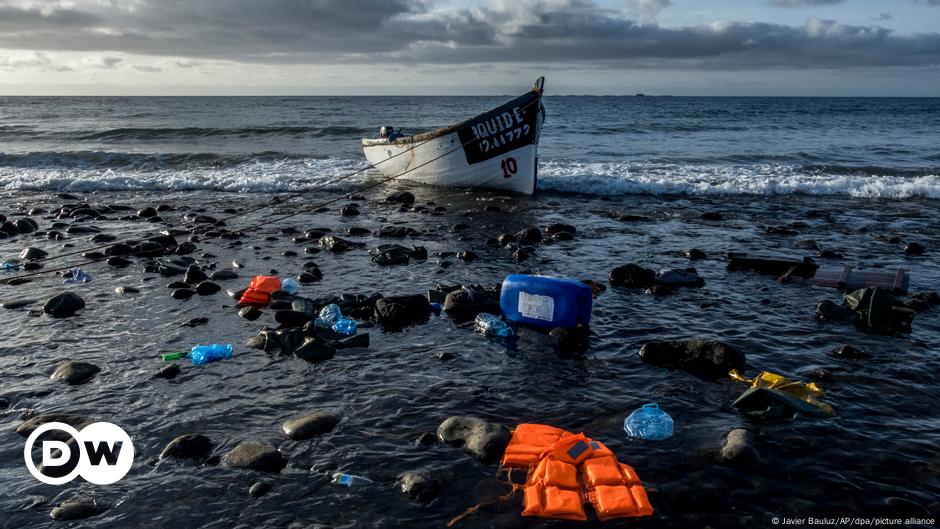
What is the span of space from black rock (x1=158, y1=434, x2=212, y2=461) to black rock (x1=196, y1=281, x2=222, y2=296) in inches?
180

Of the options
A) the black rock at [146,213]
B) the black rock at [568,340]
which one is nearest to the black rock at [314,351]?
the black rock at [568,340]

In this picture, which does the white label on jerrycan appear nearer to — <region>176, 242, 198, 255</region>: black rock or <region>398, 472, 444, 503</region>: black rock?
<region>398, 472, 444, 503</region>: black rock

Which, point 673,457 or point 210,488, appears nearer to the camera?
point 210,488

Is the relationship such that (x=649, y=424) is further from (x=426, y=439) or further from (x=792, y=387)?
(x=426, y=439)

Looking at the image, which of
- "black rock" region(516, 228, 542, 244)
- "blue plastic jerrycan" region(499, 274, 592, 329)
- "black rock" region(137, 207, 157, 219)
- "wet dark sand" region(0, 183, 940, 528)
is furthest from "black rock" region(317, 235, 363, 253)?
"black rock" region(137, 207, 157, 219)

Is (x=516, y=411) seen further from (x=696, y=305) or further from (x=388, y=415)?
(x=696, y=305)

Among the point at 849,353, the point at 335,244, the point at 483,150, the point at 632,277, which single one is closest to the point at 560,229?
the point at 632,277

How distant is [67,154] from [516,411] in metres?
31.0

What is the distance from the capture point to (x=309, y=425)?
569 centimetres

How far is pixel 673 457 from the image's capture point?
521 centimetres

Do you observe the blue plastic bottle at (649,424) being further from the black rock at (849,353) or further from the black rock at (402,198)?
the black rock at (402,198)

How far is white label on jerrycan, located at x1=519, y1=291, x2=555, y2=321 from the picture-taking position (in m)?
7.98

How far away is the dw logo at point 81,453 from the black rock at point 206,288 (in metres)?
4.03

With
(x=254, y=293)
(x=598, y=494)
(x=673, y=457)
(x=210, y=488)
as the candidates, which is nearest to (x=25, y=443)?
(x=210, y=488)
